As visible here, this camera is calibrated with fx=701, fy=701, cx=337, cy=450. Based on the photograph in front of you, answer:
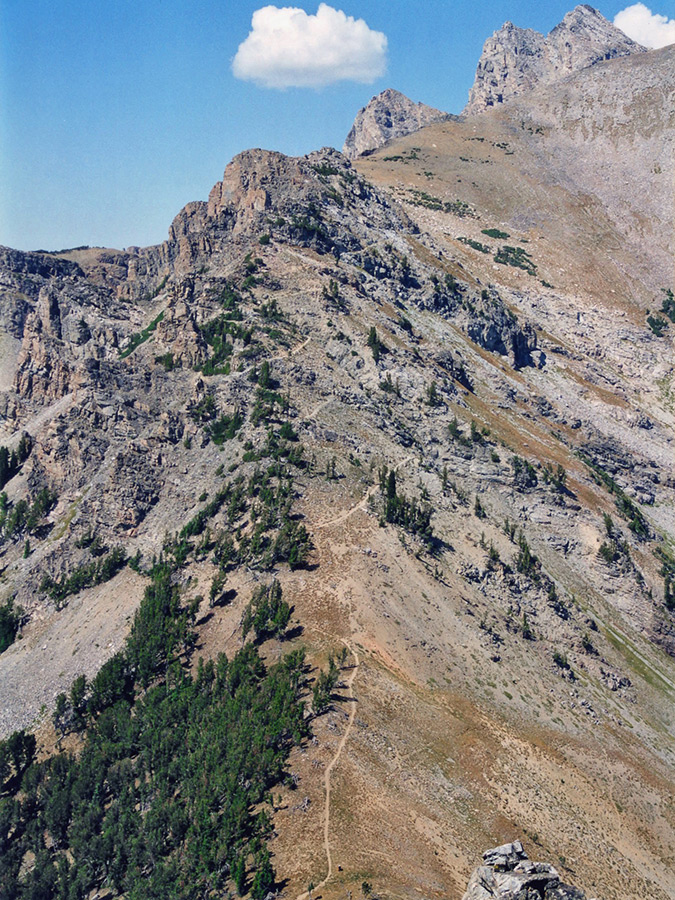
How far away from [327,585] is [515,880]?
4254 cm

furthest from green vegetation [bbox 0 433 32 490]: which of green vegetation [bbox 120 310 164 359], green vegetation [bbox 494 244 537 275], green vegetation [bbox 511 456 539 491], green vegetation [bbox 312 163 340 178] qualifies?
green vegetation [bbox 494 244 537 275]

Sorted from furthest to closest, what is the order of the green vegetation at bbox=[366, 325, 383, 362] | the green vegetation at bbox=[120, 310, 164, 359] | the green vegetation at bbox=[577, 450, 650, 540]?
the green vegetation at bbox=[120, 310, 164, 359] < the green vegetation at bbox=[366, 325, 383, 362] < the green vegetation at bbox=[577, 450, 650, 540]

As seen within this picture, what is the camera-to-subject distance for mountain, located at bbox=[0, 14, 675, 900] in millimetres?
49688

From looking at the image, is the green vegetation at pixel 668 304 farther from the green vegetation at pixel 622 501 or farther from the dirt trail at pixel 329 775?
the dirt trail at pixel 329 775

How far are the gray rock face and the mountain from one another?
1.11 ft

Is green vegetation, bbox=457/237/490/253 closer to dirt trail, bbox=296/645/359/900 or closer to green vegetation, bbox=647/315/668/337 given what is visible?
green vegetation, bbox=647/315/668/337

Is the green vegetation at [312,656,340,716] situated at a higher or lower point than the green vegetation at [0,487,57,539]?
lower

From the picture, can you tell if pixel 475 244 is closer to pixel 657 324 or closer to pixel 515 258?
pixel 515 258

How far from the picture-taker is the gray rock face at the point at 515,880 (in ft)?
97.9

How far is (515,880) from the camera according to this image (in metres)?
30.6

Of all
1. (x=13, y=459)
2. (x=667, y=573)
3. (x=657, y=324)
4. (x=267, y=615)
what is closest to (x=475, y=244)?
(x=657, y=324)

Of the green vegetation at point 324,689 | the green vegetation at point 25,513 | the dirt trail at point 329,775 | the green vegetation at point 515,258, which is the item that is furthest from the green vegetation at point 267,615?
the green vegetation at point 515,258

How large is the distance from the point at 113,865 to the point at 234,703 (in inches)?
553

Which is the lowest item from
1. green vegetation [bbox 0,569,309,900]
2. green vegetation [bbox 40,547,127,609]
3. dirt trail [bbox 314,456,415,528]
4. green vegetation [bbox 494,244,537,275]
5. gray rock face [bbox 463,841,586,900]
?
green vegetation [bbox 0,569,309,900]
